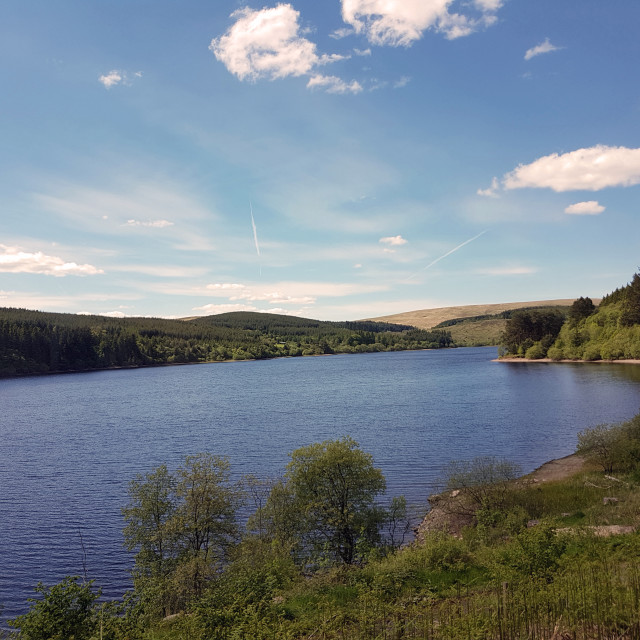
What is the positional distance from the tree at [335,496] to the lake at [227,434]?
11.6 m

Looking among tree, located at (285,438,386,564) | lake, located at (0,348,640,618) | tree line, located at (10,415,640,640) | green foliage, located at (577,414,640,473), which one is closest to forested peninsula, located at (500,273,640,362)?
lake, located at (0,348,640,618)

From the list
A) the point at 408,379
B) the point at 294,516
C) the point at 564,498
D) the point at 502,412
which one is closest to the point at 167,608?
the point at 294,516

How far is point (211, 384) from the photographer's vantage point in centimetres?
15025

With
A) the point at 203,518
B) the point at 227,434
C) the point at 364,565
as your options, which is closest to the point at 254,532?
the point at 203,518

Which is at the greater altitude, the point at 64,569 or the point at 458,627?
the point at 458,627

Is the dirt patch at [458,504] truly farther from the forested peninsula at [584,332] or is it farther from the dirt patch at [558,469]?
the forested peninsula at [584,332]

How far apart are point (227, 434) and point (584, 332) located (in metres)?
→ 149

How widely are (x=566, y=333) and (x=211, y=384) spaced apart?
13562cm

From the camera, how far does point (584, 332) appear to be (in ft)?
540

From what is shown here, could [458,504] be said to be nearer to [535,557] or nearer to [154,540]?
[535,557]

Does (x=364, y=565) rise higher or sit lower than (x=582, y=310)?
lower

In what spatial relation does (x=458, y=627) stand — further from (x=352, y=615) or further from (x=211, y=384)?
(x=211, y=384)

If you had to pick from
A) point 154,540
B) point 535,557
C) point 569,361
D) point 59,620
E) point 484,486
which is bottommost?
point 569,361

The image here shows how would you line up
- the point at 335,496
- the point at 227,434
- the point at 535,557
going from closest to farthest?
the point at 535,557 < the point at 335,496 < the point at 227,434
